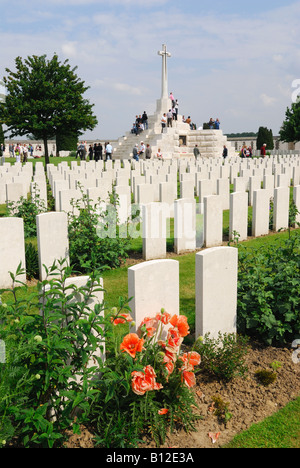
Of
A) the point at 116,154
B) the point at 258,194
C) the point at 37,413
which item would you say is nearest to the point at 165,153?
the point at 116,154

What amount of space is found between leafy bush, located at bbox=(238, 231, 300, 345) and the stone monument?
29.5 meters

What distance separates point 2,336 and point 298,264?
300 centimetres

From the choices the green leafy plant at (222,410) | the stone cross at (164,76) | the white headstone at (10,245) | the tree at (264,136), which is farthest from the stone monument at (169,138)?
the green leafy plant at (222,410)

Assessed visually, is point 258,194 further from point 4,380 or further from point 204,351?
point 4,380

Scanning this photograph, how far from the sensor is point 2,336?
2646mm

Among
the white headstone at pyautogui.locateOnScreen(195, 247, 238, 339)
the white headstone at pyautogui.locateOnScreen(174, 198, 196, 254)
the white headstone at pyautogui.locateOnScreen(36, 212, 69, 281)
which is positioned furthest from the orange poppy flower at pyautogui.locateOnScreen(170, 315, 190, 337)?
the white headstone at pyautogui.locateOnScreen(174, 198, 196, 254)

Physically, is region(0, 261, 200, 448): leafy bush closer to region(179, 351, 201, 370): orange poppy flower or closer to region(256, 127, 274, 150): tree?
region(179, 351, 201, 370): orange poppy flower

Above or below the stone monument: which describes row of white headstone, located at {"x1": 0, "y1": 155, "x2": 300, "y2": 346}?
below

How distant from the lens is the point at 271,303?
4207 millimetres

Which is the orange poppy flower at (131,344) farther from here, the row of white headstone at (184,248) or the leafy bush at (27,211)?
the leafy bush at (27,211)

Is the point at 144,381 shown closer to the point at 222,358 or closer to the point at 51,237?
the point at 222,358

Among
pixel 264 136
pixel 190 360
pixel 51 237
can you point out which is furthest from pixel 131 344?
pixel 264 136

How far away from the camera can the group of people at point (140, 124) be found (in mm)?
35969

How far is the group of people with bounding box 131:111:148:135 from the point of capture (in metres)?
36.0
